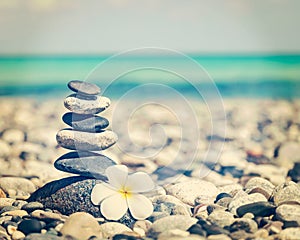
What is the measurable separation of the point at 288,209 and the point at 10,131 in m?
2.20

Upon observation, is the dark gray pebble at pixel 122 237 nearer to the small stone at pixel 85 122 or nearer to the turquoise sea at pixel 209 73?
the small stone at pixel 85 122

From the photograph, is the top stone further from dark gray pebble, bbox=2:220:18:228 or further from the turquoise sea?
the turquoise sea

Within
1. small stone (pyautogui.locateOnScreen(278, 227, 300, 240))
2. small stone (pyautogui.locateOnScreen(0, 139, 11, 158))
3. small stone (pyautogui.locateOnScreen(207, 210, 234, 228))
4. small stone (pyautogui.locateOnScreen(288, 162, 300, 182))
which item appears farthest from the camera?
small stone (pyautogui.locateOnScreen(0, 139, 11, 158))

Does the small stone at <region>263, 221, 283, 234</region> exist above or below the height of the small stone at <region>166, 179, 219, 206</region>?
above

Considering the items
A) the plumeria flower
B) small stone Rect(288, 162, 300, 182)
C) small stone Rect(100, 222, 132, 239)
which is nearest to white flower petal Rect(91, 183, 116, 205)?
the plumeria flower

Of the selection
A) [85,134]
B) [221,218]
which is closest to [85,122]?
[85,134]

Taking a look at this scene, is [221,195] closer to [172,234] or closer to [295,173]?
[172,234]

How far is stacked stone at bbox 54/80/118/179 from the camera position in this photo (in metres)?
1.62

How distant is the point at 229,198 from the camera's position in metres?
1.64

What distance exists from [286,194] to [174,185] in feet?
1.33

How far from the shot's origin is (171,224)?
1.38 m

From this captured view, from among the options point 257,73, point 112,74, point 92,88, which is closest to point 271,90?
point 257,73

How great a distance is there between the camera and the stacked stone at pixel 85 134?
1625mm

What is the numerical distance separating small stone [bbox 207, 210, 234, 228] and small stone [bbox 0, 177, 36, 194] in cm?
73
